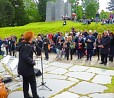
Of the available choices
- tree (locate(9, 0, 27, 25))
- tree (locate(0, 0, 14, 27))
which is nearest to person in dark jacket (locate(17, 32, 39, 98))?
tree (locate(0, 0, 14, 27))

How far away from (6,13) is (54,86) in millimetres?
44601

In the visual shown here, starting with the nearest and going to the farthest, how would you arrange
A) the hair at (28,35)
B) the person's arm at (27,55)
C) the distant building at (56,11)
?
the person's arm at (27,55) → the hair at (28,35) → the distant building at (56,11)

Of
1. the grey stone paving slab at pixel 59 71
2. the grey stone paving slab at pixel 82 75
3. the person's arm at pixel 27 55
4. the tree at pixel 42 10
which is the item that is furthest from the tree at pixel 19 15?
the person's arm at pixel 27 55

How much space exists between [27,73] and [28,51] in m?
0.58

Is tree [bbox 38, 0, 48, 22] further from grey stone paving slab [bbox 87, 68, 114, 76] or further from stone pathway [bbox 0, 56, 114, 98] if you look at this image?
grey stone paving slab [bbox 87, 68, 114, 76]

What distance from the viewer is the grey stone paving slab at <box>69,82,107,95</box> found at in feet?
26.8

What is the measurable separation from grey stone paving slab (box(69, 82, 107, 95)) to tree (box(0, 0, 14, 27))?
1714 inches

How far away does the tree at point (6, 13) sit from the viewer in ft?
167

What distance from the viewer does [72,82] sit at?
924cm

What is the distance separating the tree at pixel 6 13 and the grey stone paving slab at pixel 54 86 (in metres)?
42.8

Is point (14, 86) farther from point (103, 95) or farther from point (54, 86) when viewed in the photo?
point (103, 95)

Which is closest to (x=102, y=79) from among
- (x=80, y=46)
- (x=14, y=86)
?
(x=14, y=86)

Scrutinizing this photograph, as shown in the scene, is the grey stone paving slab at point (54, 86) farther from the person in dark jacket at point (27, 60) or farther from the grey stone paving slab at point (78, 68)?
the grey stone paving slab at point (78, 68)

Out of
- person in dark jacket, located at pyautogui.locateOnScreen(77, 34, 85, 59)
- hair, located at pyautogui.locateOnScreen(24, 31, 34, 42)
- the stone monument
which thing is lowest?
person in dark jacket, located at pyautogui.locateOnScreen(77, 34, 85, 59)
